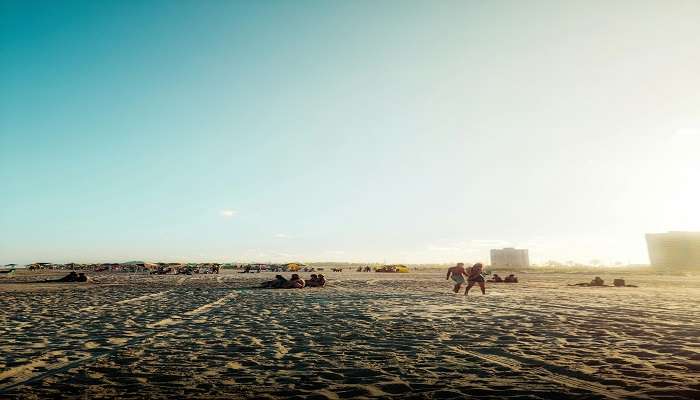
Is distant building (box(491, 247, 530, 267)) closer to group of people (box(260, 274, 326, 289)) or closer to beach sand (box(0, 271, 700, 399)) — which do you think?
group of people (box(260, 274, 326, 289))

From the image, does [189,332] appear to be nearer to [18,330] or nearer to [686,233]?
[18,330]

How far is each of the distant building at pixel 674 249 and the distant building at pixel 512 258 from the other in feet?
136

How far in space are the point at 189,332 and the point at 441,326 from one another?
6.47 metres

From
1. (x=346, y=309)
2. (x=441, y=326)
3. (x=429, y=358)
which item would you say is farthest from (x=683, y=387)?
(x=346, y=309)

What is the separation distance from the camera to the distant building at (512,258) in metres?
115

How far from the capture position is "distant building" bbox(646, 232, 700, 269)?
68250 millimetres

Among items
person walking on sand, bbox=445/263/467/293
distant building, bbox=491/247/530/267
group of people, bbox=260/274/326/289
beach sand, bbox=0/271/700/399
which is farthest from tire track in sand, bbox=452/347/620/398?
distant building, bbox=491/247/530/267

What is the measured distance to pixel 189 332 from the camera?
9469mm

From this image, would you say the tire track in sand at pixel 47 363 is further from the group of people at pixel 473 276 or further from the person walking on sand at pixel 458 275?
the person walking on sand at pixel 458 275

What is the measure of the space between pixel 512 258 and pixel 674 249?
4756 centimetres

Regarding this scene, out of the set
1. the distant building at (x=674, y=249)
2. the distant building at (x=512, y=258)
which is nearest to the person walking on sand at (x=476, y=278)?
the distant building at (x=674, y=249)

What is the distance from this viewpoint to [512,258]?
381 ft

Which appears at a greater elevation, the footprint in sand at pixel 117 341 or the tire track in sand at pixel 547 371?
the tire track in sand at pixel 547 371

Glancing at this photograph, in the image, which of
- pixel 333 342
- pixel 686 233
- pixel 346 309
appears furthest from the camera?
pixel 686 233
